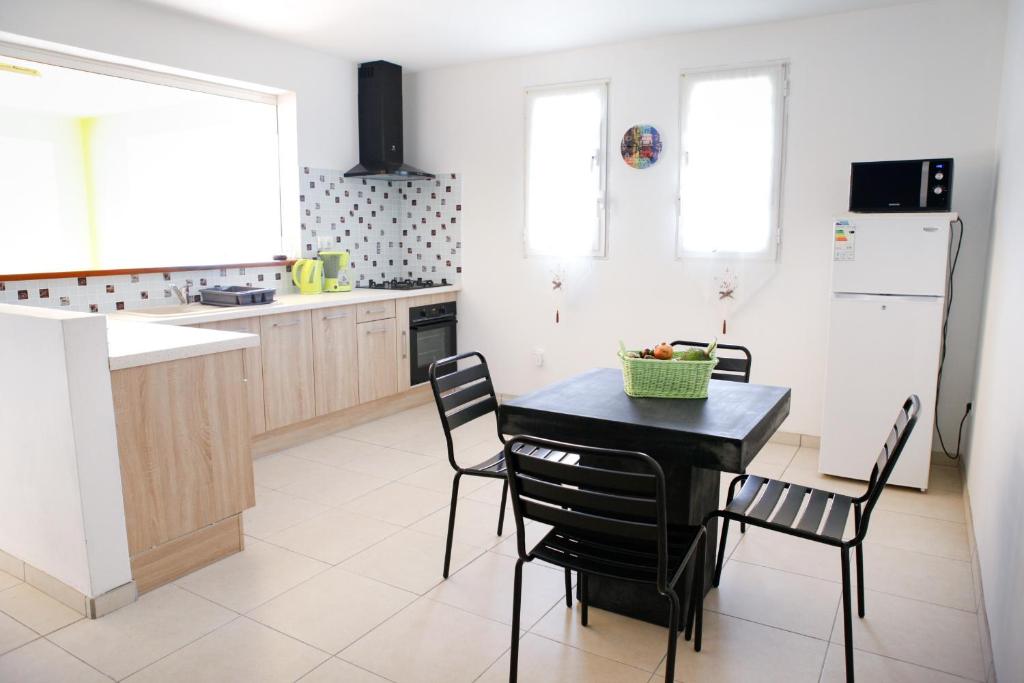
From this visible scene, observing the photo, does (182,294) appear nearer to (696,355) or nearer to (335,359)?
(335,359)

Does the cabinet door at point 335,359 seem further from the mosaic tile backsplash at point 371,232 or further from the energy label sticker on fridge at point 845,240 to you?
the energy label sticker on fridge at point 845,240

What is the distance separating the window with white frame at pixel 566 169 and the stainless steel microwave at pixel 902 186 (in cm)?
167

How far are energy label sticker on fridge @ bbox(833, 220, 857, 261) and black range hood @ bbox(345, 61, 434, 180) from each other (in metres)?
2.97

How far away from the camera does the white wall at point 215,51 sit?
139 inches

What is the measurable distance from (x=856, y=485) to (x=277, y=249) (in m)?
3.96

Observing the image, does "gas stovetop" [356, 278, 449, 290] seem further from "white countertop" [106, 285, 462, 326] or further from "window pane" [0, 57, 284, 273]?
"window pane" [0, 57, 284, 273]

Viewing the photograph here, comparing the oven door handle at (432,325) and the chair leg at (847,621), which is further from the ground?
the oven door handle at (432,325)

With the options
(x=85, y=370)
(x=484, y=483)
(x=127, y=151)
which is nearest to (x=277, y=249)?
(x=127, y=151)

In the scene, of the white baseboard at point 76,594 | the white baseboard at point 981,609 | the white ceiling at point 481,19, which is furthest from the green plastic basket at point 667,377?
the white ceiling at point 481,19

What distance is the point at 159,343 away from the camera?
105 inches

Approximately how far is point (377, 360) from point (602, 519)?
3.28 metres

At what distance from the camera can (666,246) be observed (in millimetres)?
4637

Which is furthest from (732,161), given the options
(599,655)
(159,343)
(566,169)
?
(159,343)

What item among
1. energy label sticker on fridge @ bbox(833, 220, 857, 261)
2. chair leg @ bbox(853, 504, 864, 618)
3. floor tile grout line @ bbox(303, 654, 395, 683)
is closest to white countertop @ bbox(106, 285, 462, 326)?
floor tile grout line @ bbox(303, 654, 395, 683)
